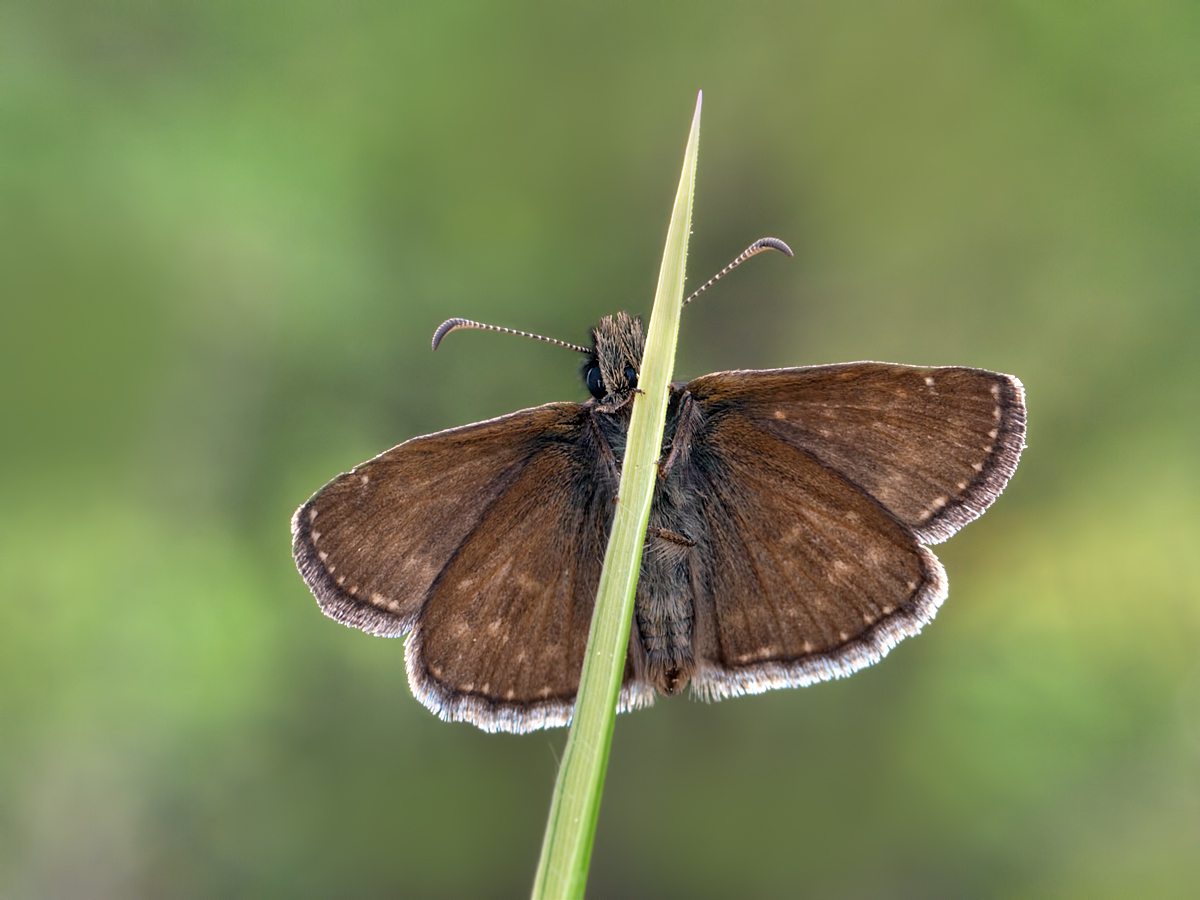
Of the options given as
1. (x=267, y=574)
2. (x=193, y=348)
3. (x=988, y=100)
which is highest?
(x=988, y=100)

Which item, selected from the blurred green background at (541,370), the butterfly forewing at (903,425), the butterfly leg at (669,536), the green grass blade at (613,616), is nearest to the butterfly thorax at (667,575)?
the butterfly leg at (669,536)

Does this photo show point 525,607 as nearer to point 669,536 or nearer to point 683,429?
point 669,536

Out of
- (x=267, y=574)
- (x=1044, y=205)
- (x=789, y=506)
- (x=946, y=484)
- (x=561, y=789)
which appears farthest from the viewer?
(x=1044, y=205)

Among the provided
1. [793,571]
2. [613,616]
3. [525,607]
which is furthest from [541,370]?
[613,616]

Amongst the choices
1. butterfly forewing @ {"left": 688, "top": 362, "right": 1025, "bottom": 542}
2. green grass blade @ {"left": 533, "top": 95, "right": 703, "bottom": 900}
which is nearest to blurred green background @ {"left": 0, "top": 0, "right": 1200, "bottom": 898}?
butterfly forewing @ {"left": 688, "top": 362, "right": 1025, "bottom": 542}

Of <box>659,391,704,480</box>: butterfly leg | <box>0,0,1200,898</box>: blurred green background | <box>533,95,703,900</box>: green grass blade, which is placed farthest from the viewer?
<box>0,0,1200,898</box>: blurred green background

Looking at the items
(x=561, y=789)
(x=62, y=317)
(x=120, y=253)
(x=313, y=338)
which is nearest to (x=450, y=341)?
(x=313, y=338)

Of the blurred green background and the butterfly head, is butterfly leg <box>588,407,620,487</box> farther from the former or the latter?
the blurred green background

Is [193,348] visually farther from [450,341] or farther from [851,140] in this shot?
[851,140]
